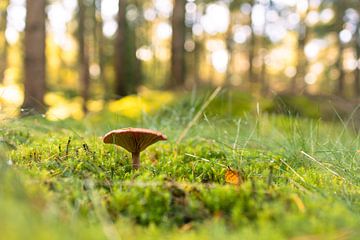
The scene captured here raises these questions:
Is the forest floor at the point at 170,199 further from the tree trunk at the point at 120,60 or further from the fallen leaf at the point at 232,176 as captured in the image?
the tree trunk at the point at 120,60

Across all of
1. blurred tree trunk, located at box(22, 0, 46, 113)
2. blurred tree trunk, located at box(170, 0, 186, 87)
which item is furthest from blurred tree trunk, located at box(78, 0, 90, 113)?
blurred tree trunk, located at box(22, 0, 46, 113)

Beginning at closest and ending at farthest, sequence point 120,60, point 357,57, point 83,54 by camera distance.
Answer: point 120,60
point 83,54
point 357,57

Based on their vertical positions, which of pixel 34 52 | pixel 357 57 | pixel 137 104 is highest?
pixel 34 52

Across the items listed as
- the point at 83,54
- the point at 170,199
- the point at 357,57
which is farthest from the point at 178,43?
the point at 357,57

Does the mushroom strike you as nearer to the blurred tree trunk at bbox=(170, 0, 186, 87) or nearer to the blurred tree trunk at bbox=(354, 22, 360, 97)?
the blurred tree trunk at bbox=(170, 0, 186, 87)

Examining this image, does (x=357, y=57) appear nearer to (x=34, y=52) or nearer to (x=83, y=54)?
(x=83, y=54)

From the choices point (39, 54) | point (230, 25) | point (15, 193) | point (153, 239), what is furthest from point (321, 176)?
point (230, 25)

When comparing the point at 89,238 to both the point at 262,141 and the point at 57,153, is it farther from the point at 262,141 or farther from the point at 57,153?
the point at 262,141

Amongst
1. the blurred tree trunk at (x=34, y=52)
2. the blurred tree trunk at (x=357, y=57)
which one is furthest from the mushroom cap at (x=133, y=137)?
the blurred tree trunk at (x=357, y=57)
